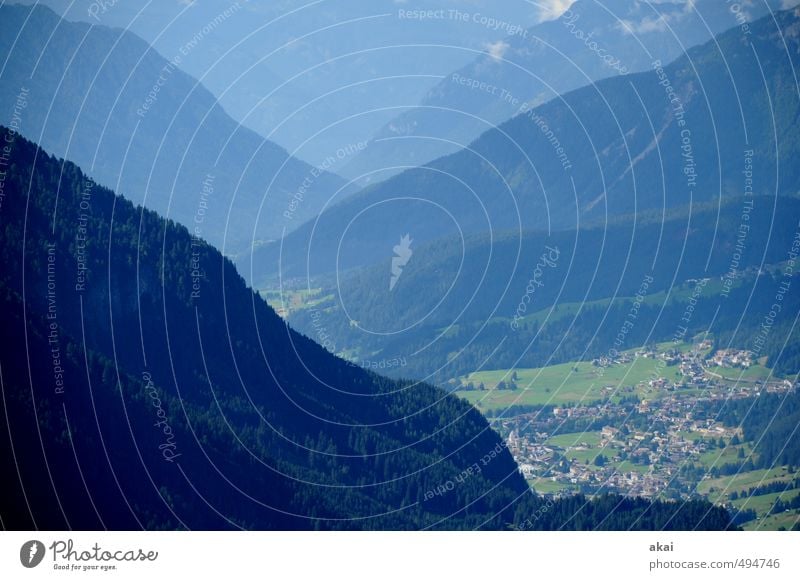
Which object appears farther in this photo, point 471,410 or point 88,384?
point 471,410

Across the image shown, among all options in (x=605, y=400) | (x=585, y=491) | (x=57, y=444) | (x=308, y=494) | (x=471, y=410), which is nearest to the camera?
(x=57, y=444)

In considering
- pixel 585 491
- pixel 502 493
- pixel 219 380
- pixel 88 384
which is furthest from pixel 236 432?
pixel 585 491

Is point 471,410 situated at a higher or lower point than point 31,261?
lower

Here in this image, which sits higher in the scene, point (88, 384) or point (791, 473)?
point (88, 384)

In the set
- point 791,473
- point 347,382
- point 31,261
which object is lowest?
point 791,473

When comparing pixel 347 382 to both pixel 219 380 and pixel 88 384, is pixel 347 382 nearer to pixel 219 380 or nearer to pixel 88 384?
pixel 219 380

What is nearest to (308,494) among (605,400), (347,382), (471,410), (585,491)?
(347,382)

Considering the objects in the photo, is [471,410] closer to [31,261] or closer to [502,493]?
[502,493]

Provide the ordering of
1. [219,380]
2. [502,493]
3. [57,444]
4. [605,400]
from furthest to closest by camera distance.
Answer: [605,400] → [502,493] → [219,380] → [57,444]

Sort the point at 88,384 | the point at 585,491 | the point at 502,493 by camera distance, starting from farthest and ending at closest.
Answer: the point at 585,491, the point at 502,493, the point at 88,384
